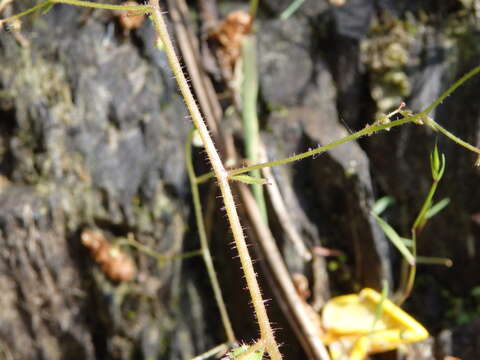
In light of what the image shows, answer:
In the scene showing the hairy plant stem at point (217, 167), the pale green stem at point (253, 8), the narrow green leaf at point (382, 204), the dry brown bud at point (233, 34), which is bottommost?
the narrow green leaf at point (382, 204)

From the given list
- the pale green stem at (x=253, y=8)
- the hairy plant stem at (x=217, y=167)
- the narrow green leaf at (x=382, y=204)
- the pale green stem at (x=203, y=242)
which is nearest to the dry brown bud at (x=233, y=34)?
the pale green stem at (x=253, y=8)

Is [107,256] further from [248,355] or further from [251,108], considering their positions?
[248,355]

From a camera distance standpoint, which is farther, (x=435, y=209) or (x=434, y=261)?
(x=434, y=261)

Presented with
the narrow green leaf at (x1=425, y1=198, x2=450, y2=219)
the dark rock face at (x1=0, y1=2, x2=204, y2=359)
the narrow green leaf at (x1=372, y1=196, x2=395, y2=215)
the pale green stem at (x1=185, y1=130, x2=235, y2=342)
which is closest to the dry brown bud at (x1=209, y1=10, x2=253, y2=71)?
the dark rock face at (x1=0, y1=2, x2=204, y2=359)

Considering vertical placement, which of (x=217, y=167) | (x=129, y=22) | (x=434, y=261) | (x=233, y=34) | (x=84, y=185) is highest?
(x=129, y=22)

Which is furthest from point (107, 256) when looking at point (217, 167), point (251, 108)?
point (217, 167)

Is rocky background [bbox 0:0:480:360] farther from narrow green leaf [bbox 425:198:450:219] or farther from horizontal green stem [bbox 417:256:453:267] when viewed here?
narrow green leaf [bbox 425:198:450:219]

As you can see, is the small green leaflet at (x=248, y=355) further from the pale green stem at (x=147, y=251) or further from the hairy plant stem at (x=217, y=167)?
the pale green stem at (x=147, y=251)
